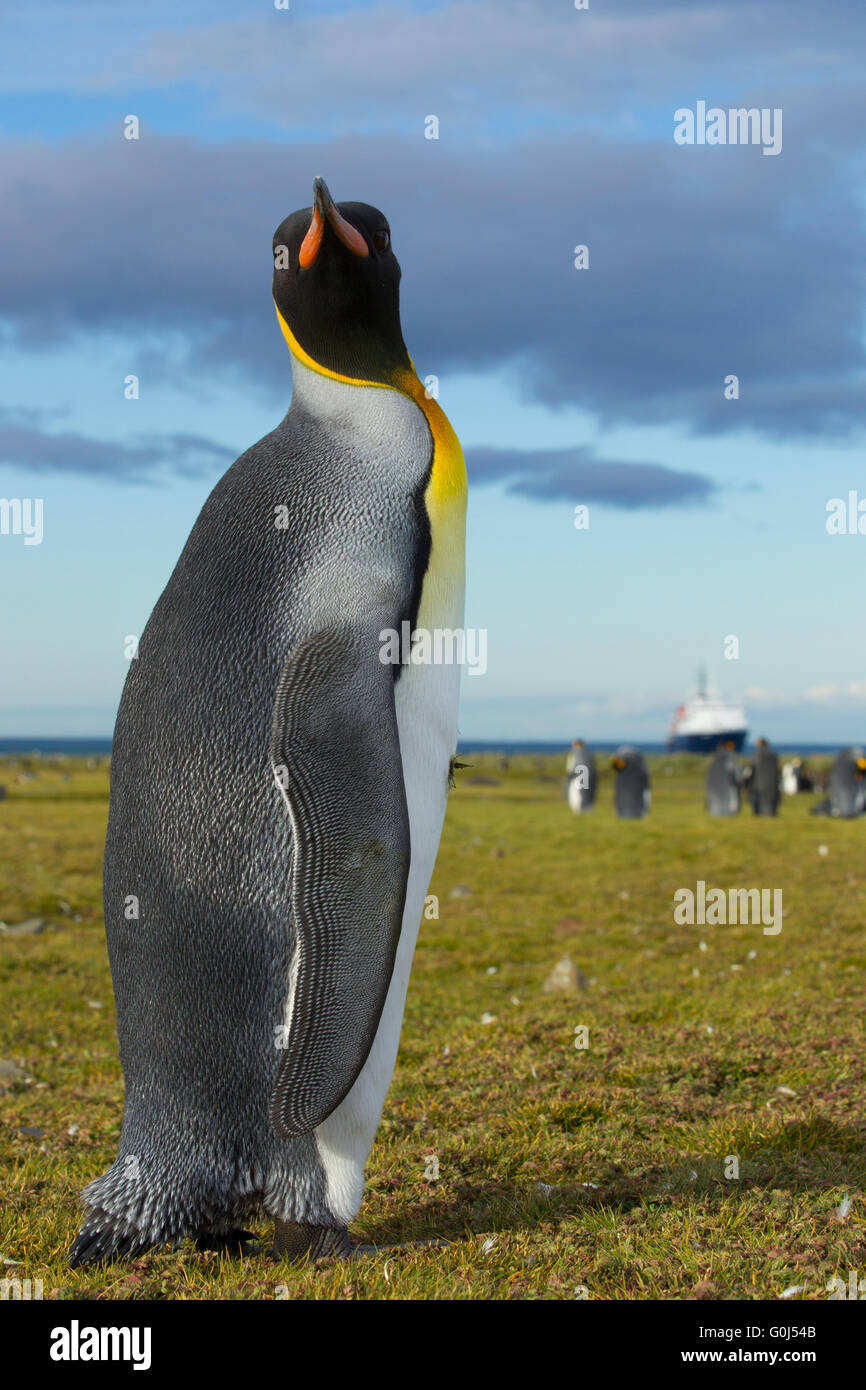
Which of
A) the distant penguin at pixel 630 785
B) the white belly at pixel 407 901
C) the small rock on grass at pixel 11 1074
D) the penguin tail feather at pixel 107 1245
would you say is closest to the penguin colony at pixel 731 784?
the distant penguin at pixel 630 785

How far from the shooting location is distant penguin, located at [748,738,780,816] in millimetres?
30500

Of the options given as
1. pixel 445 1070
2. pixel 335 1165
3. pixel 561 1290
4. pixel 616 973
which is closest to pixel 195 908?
pixel 335 1165

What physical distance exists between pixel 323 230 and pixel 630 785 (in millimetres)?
25336

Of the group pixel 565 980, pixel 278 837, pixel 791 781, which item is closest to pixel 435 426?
pixel 278 837

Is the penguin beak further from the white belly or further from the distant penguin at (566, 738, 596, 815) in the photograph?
the distant penguin at (566, 738, 596, 815)

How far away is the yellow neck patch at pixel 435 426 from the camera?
3.77 meters

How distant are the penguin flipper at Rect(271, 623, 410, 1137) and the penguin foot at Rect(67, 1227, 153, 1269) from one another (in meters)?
0.66

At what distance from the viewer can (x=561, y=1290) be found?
3.34 meters

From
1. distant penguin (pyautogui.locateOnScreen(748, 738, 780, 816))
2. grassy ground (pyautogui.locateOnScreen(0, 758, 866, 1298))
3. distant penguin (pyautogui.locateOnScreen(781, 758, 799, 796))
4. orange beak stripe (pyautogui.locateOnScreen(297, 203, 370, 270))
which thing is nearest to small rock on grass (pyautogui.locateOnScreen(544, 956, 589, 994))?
grassy ground (pyautogui.locateOnScreen(0, 758, 866, 1298))

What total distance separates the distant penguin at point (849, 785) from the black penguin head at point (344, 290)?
27.8 metres

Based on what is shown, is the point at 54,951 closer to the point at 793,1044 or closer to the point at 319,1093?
the point at 793,1044

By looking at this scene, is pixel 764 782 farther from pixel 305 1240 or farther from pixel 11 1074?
pixel 305 1240

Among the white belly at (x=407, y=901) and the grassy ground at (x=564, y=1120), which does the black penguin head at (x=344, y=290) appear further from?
the grassy ground at (x=564, y=1120)

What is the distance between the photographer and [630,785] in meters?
28.3
